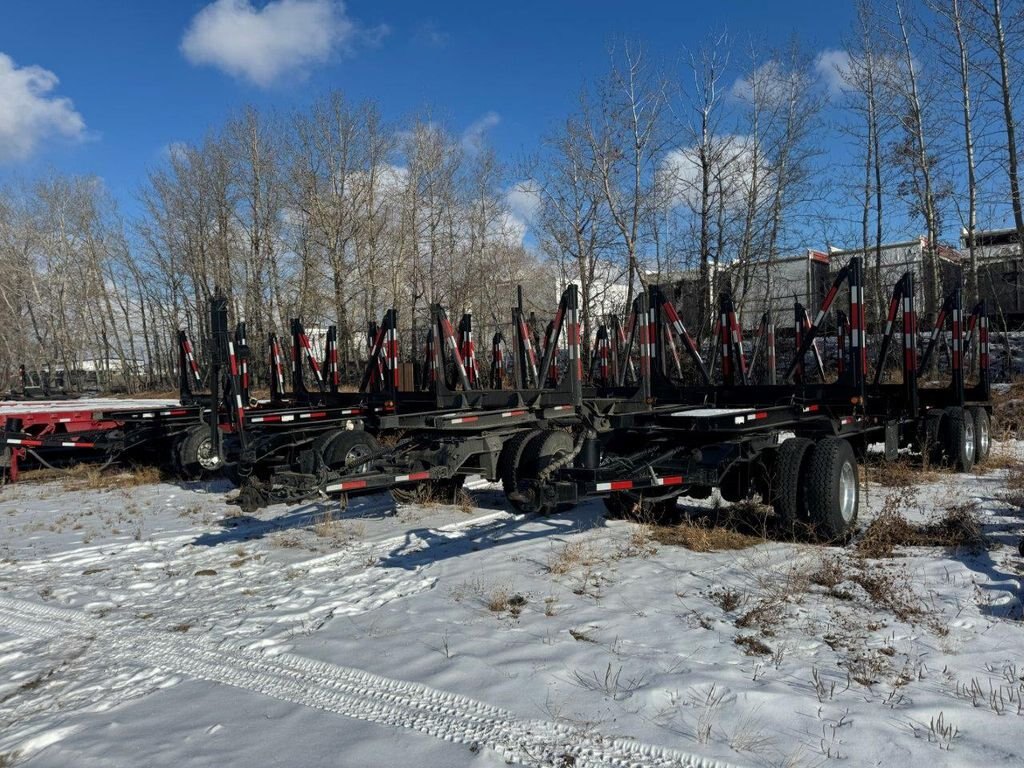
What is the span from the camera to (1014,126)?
60.4ft

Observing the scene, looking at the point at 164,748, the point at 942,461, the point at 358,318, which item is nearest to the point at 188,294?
the point at 358,318

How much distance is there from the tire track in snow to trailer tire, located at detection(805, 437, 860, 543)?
356cm

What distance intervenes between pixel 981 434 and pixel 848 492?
5.96m

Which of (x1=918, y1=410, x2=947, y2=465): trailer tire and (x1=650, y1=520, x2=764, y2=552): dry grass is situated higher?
(x1=918, y1=410, x2=947, y2=465): trailer tire

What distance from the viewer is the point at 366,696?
3.84m

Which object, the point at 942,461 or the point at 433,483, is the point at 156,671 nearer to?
the point at 433,483

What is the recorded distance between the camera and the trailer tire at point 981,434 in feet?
35.3

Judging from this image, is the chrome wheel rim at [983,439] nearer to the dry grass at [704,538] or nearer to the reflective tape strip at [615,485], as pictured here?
the dry grass at [704,538]

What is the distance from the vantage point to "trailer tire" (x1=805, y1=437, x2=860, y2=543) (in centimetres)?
621

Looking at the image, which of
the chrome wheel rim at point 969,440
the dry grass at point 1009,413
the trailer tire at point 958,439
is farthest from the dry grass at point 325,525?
the dry grass at point 1009,413

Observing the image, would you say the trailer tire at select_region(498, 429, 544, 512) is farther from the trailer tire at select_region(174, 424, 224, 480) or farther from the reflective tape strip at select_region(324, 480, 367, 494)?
the trailer tire at select_region(174, 424, 224, 480)

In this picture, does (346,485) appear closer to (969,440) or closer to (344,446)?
(344,446)

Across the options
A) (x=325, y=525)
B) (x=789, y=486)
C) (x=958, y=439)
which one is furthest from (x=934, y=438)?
(x=325, y=525)

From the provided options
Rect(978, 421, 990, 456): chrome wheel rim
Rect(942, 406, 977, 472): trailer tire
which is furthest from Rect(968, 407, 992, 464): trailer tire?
Rect(942, 406, 977, 472): trailer tire
